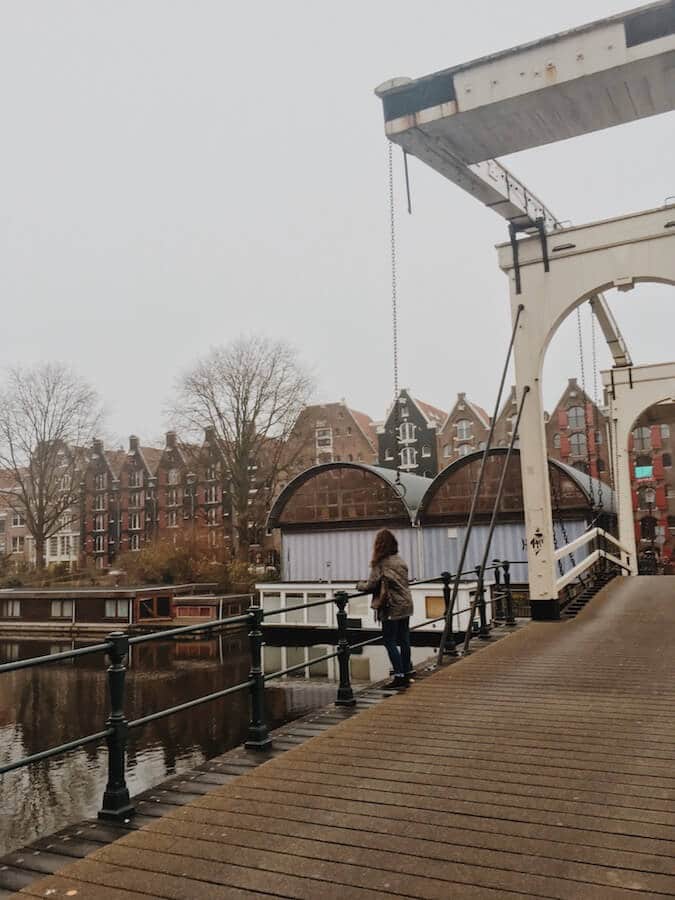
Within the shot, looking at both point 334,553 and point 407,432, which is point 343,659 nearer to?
point 334,553

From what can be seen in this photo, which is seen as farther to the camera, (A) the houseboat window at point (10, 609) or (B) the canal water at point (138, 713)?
(A) the houseboat window at point (10, 609)

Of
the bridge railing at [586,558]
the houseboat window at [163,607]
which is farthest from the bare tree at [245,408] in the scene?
the bridge railing at [586,558]

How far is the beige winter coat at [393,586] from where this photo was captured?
6562mm

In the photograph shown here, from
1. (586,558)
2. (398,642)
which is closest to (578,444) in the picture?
(586,558)

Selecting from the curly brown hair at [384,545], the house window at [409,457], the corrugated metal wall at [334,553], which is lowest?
the corrugated metal wall at [334,553]

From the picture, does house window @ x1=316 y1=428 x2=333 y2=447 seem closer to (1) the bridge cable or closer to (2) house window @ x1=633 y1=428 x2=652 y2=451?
(2) house window @ x1=633 y1=428 x2=652 y2=451

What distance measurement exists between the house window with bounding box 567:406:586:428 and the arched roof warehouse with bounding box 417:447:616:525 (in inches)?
701

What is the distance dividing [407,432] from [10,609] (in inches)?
1063

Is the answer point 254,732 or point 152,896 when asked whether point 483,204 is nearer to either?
point 254,732

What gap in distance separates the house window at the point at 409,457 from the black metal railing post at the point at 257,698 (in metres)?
45.4

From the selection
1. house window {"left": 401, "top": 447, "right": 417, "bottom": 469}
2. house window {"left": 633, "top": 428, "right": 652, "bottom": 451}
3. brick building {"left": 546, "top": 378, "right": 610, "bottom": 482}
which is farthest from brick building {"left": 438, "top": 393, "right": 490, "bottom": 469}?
house window {"left": 633, "top": 428, "right": 652, "bottom": 451}

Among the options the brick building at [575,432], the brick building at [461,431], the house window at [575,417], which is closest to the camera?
the brick building at [575,432]

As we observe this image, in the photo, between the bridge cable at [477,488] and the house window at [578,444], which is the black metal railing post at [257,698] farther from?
the house window at [578,444]

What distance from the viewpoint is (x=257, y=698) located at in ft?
16.4
